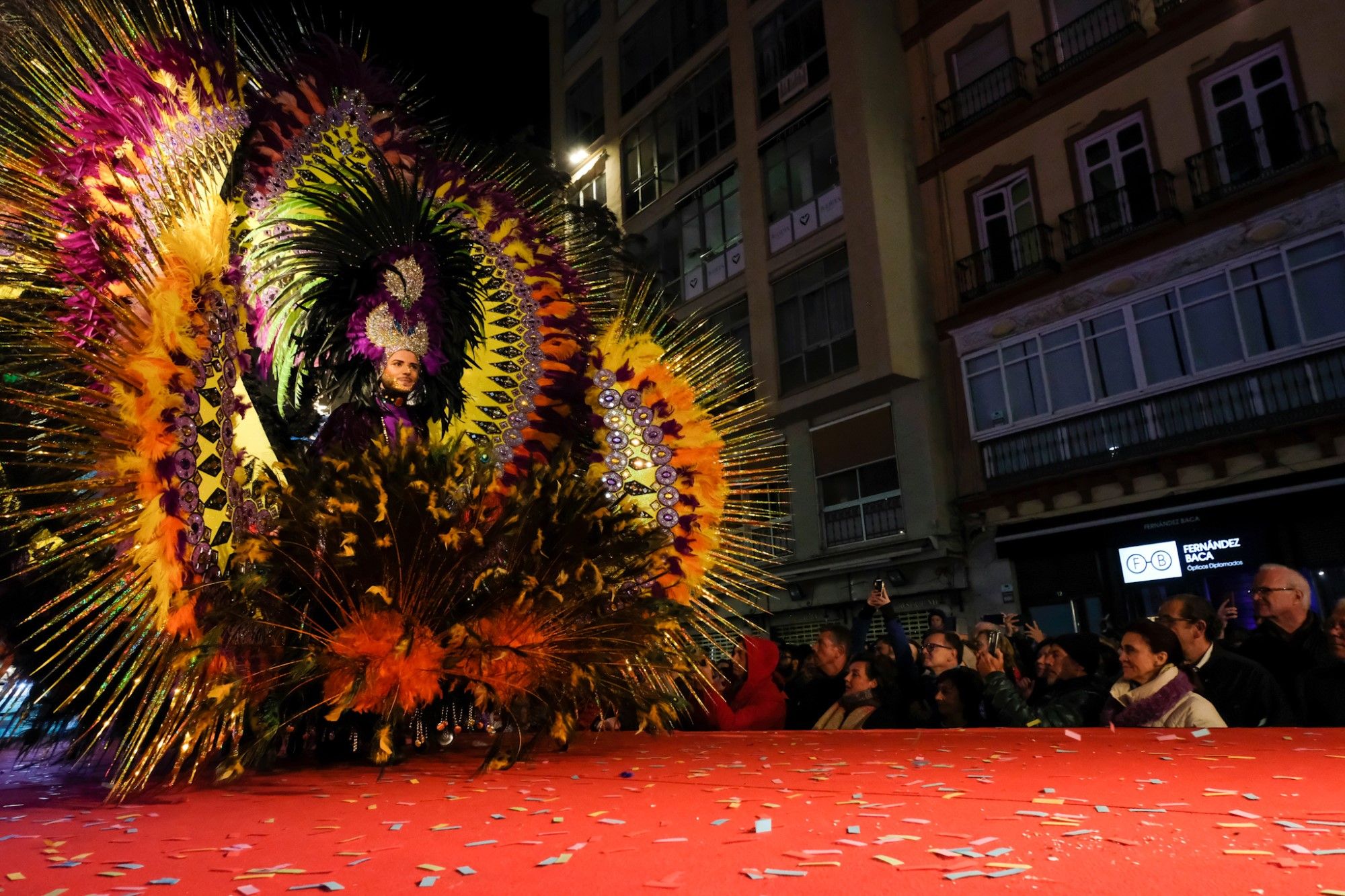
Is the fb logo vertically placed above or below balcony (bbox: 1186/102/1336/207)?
below

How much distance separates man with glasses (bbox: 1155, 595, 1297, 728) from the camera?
11.8 feet

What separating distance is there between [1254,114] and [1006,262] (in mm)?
3485

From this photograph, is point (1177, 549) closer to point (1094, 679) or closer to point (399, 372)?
point (1094, 679)

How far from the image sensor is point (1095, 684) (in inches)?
166

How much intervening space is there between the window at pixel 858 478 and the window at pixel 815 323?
92 centimetres

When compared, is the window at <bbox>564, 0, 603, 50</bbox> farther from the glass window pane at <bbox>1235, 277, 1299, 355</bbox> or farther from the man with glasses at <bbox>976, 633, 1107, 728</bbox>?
the man with glasses at <bbox>976, 633, 1107, 728</bbox>

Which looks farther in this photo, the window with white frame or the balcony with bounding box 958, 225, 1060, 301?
the balcony with bounding box 958, 225, 1060, 301

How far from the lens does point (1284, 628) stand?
4.29 meters

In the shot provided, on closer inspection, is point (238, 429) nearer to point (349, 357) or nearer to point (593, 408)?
point (349, 357)

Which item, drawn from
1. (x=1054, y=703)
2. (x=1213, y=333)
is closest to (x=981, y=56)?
(x=1213, y=333)

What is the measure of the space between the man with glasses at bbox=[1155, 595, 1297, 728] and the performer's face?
10.2ft

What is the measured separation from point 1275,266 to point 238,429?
12.1 m

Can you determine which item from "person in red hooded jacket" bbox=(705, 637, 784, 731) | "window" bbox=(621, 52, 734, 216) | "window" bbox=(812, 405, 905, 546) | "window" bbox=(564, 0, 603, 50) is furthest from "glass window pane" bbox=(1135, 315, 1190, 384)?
"window" bbox=(564, 0, 603, 50)

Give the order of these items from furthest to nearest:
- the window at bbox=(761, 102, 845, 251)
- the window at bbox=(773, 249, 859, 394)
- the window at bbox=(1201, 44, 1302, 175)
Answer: the window at bbox=(761, 102, 845, 251) < the window at bbox=(773, 249, 859, 394) < the window at bbox=(1201, 44, 1302, 175)
